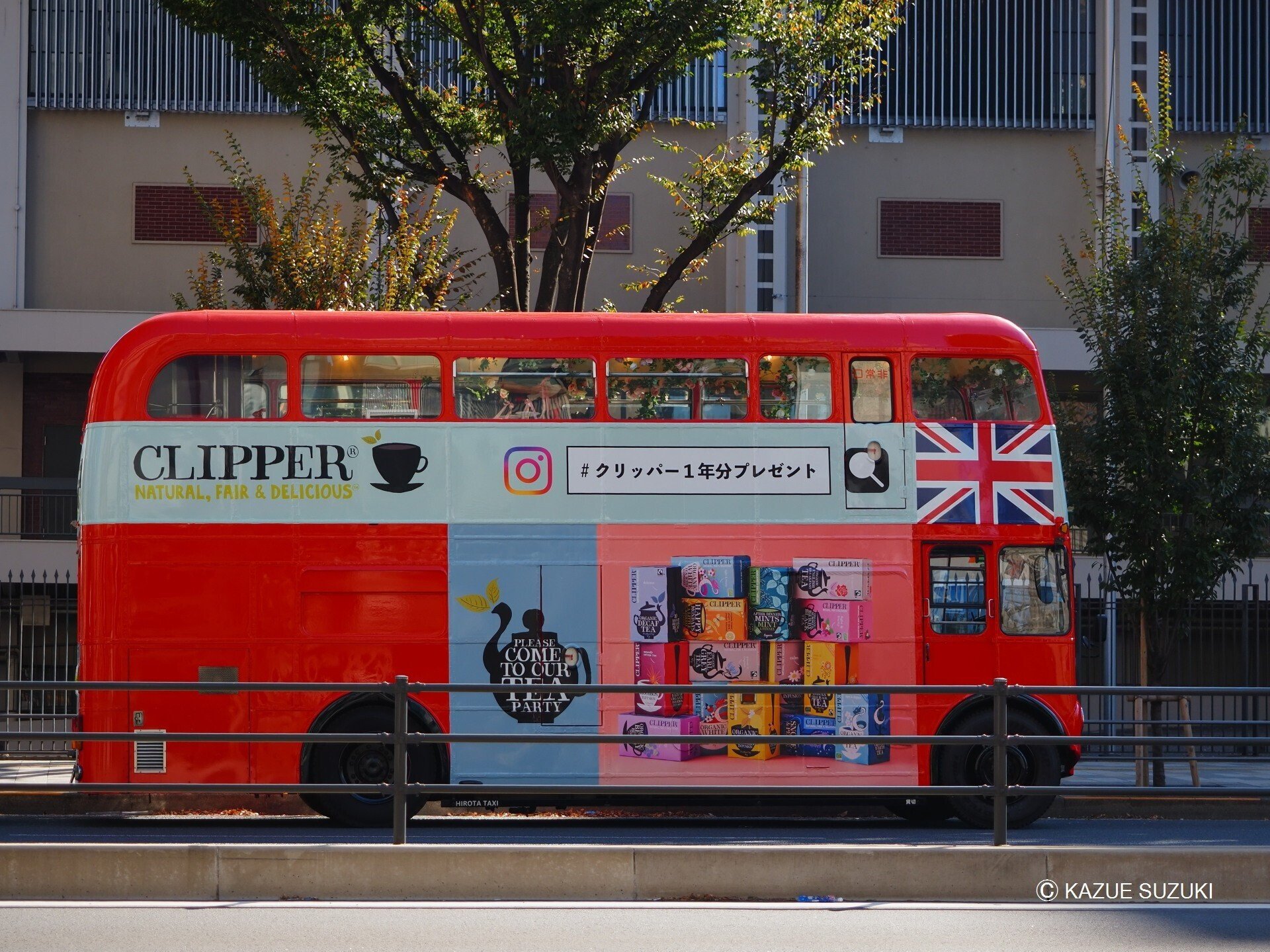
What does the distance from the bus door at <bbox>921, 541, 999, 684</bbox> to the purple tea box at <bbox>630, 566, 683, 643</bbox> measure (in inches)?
84.0

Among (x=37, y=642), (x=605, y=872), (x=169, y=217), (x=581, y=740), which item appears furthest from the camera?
(x=169, y=217)

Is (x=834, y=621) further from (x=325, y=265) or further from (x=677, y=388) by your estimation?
(x=325, y=265)

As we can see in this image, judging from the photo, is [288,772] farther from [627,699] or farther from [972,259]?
[972,259]

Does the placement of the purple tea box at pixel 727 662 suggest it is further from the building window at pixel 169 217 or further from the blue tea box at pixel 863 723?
the building window at pixel 169 217

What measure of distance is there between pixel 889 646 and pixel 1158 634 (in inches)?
234

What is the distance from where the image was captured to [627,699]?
12.1 meters

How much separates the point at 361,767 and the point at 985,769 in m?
5.34

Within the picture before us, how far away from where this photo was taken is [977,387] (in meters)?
12.3

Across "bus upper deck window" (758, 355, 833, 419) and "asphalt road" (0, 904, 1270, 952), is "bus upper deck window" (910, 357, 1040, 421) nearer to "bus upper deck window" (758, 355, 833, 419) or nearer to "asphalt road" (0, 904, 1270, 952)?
"bus upper deck window" (758, 355, 833, 419)

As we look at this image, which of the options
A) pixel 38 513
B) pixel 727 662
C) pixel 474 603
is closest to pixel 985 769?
pixel 727 662

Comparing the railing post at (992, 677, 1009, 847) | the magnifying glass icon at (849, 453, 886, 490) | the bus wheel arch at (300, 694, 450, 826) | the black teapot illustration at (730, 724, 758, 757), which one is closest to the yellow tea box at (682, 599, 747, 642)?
the black teapot illustration at (730, 724, 758, 757)

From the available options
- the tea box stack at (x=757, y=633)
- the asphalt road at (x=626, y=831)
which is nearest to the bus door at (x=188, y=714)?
the asphalt road at (x=626, y=831)

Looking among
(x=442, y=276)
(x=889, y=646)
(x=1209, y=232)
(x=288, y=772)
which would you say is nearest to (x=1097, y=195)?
(x=1209, y=232)

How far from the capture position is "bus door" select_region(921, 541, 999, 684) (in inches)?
479
